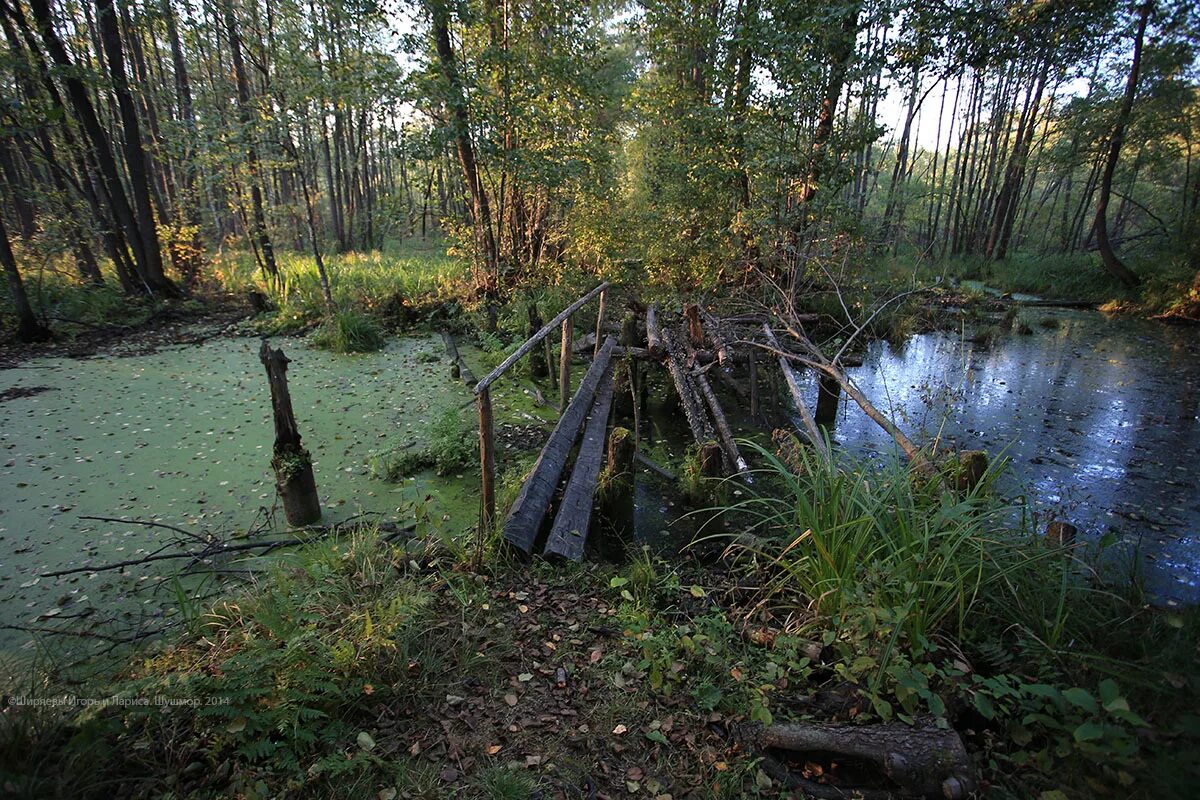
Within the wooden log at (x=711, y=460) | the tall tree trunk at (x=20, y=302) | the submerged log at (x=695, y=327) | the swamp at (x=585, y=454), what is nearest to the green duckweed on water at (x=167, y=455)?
the swamp at (x=585, y=454)

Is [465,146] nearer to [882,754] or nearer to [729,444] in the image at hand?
[729,444]

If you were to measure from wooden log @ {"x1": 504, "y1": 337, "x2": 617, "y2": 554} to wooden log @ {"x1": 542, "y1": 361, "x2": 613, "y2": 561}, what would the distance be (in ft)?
0.38

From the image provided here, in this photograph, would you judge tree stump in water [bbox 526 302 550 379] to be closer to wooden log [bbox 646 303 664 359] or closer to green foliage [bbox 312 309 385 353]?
wooden log [bbox 646 303 664 359]

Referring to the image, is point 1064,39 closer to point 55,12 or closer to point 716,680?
point 716,680

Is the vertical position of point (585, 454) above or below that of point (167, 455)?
above

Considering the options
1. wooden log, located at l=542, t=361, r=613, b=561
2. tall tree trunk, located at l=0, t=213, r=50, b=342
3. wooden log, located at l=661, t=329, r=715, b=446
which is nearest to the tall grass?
wooden log, located at l=542, t=361, r=613, b=561

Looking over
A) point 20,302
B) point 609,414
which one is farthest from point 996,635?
point 20,302

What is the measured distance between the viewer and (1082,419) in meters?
6.50

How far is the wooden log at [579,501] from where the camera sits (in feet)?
11.1

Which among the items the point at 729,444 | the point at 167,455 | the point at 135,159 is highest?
the point at 135,159

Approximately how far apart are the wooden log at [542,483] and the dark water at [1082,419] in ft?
9.30

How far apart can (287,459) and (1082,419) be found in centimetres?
875

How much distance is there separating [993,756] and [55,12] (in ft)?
49.8

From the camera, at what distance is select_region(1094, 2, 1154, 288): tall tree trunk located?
12227 millimetres
